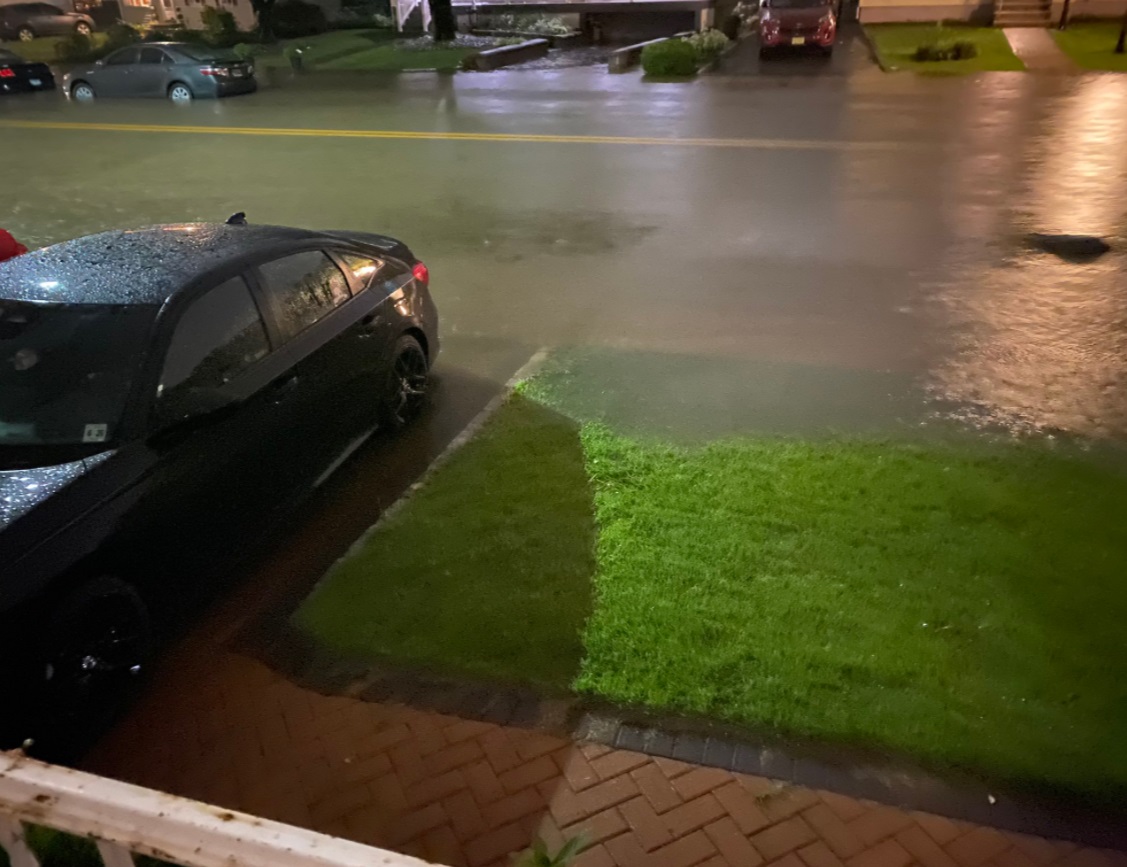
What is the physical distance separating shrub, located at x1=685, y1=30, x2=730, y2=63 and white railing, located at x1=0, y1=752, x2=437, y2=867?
74.6 feet

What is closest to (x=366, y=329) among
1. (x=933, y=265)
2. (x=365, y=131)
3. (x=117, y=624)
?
(x=117, y=624)

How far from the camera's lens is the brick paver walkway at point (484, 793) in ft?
10.2

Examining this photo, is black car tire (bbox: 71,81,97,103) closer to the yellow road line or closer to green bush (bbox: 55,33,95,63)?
the yellow road line

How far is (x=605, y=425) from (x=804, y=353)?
1994mm

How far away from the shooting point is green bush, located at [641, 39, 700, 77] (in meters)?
20.9

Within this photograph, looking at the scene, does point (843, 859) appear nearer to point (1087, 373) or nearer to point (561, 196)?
point (1087, 373)

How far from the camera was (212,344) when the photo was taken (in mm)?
4355

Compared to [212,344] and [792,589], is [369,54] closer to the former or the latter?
[212,344]

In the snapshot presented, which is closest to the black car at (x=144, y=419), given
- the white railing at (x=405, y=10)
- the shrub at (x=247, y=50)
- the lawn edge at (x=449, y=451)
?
the lawn edge at (x=449, y=451)

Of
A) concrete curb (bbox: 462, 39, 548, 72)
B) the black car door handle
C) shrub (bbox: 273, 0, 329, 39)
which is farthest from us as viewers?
shrub (bbox: 273, 0, 329, 39)

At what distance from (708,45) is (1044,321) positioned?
1793 cm

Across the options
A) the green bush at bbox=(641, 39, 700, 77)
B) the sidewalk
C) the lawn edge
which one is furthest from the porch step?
the lawn edge

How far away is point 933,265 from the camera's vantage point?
8773mm

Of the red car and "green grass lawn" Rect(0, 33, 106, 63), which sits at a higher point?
"green grass lawn" Rect(0, 33, 106, 63)
